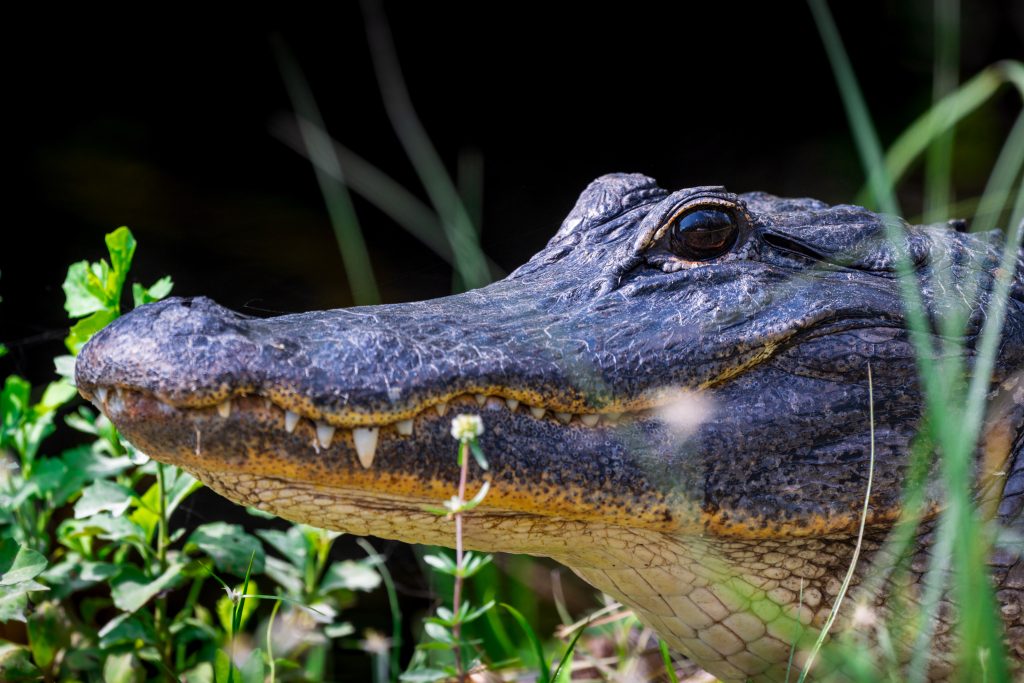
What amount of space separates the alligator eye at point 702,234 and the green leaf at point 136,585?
1511mm

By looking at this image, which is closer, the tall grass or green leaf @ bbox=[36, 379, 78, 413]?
the tall grass

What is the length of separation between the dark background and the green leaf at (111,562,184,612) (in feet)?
3.45

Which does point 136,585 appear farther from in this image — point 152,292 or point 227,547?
point 152,292

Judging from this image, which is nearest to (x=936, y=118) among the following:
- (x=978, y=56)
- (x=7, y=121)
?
(x=7, y=121)

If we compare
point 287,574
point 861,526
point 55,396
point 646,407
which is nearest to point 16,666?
point 55,396

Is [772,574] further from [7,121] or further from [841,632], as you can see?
[7,121]

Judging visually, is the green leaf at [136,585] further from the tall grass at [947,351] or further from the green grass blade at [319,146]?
the tall grass at [947,351]

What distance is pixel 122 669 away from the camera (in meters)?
2.64

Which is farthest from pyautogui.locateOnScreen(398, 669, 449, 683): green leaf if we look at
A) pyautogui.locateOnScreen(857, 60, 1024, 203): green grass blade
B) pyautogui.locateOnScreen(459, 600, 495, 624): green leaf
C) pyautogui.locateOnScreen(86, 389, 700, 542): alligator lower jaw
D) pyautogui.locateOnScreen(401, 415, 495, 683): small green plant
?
pyautogui.locateOnScreen(857, 60, 1024, 203): green grass blade

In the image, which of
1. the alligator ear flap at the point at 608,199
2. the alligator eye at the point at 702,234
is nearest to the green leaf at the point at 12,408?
the alligator ear flap at the point at 608,199

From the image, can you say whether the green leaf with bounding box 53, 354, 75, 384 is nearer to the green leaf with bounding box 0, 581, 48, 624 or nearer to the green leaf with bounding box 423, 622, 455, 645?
the green leaf with bounding box 0, 581, 48, 624

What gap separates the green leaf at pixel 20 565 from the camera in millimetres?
2174

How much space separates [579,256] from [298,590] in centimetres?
135

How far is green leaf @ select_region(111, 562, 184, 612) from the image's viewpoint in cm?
252
